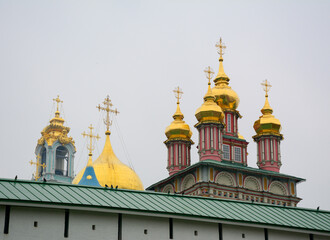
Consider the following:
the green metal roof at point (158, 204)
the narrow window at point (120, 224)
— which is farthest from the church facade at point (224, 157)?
the narrow window at point (120, 224)

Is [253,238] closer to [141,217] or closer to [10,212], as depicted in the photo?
[141,217]

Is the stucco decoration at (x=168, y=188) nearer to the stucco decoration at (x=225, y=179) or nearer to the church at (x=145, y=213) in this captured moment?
the church at (x=145, y=213)

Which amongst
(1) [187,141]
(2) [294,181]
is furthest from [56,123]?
(2) [294,181]

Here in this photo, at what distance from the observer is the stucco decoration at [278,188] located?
52.3 m

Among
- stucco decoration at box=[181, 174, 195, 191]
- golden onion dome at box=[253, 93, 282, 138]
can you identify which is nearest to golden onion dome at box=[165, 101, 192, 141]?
golden onion dome at box=[253, 93, 282, 138]

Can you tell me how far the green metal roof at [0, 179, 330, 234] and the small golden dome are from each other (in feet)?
81.7

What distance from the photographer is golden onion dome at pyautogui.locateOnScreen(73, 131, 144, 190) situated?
174 ft

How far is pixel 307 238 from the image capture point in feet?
93.6

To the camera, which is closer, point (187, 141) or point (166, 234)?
point (166, 234)

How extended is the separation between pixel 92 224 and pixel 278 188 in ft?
97.3

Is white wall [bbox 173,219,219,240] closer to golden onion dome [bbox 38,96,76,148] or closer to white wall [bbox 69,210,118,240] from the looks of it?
white wall [bbox 69,210,118,240]

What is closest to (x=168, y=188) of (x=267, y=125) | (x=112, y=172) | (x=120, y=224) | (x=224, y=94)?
(x=112, y=172)

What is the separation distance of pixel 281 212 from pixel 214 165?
20217 millimetres

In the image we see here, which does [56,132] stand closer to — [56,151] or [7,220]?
[56,151]
